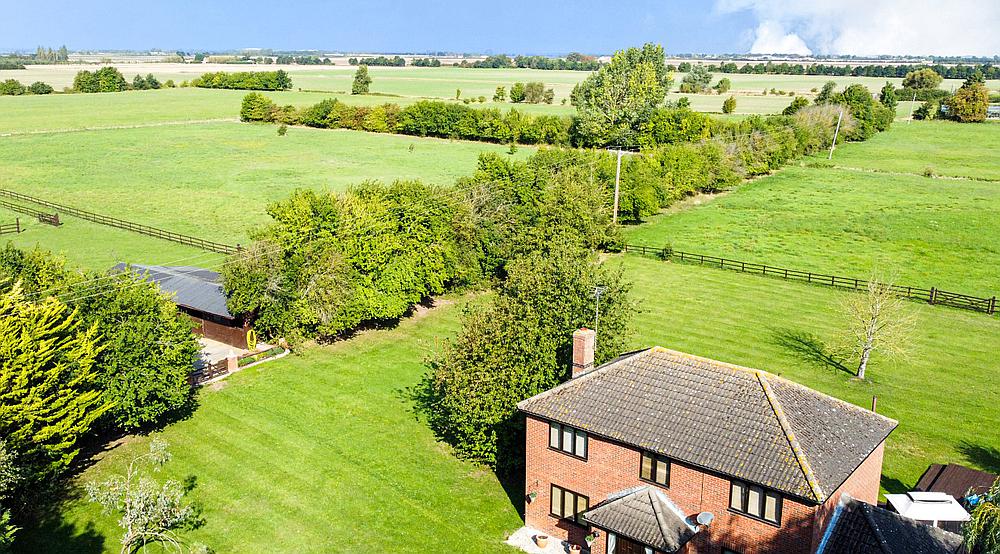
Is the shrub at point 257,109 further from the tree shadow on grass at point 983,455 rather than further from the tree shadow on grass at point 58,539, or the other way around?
the tree shadow on grass at point 983,455

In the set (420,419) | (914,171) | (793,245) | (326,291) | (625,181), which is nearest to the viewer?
(420,419)

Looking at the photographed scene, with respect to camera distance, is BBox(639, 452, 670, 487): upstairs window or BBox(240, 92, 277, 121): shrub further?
BBox(240, 92, 277, 121): shrub

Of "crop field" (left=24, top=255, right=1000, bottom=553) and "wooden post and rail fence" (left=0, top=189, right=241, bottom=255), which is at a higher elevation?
"wooden post and rail fence" (left=0, top=189, right=241, bottom=255)

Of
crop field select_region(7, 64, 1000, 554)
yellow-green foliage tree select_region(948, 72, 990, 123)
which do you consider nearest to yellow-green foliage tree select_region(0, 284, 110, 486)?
crop field select_region(7, 64, 1000, 554)

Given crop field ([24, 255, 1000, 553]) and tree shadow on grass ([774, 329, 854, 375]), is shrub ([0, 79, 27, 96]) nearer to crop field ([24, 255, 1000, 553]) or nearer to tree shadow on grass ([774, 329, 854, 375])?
crop field ([24, 255, 1000, 553])

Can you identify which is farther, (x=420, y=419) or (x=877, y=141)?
(x=877, y=141)

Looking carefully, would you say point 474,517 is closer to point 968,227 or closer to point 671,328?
point 671,328

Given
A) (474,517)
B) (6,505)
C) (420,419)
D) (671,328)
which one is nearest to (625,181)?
(671,328)
